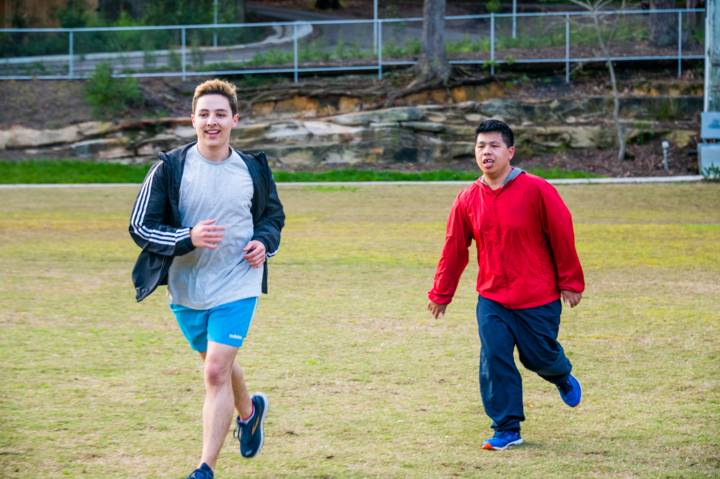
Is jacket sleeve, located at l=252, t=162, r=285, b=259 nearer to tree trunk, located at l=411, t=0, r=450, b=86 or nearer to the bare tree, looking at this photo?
the bare tree

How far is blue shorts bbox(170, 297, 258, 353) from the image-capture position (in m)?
3.75

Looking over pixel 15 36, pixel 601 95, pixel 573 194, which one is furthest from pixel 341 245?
pixel 15 36

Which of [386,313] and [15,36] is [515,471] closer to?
[386,313]

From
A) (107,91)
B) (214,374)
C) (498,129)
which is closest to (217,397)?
(214,374)

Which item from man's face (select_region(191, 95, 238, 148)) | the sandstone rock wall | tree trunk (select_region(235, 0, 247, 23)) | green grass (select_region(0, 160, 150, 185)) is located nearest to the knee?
man's face (select_region(191, 95, 238, 148))

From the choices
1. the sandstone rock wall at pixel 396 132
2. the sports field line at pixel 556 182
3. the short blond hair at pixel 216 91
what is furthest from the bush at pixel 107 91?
the short blond hair at pixel 216 91

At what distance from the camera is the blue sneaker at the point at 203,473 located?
347 cm

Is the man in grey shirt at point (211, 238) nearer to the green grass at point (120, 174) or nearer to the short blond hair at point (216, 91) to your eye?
the short blond hair at point (216, 91)

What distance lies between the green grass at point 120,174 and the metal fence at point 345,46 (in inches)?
182

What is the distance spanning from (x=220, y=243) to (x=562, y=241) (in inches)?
71.9

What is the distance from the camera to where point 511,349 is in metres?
4.27

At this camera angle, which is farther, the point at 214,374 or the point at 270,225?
the point at 270,225

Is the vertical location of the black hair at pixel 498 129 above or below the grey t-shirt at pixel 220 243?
above

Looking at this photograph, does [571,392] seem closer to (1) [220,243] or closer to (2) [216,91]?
(1) [220,243]
